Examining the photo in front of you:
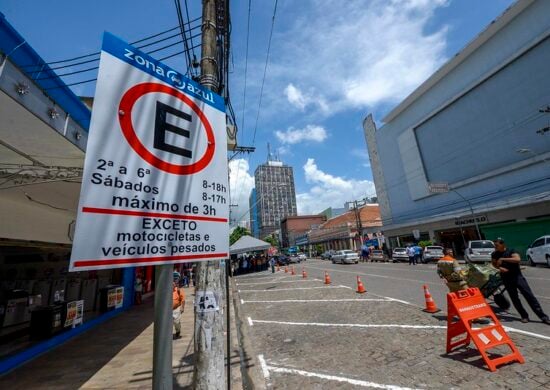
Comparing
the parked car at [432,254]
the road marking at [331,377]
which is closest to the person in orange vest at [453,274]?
the road marking at [331,377]

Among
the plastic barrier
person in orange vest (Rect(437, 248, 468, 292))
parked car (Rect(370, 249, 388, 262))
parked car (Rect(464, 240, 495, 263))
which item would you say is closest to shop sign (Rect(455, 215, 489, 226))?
parked car (Rect(464, 240, 495, 263))

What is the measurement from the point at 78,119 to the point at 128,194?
4.63 metres

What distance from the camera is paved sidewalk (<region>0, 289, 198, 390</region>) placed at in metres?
4.73

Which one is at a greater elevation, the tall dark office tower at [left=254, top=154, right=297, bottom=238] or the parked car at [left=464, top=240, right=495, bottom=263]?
the tall dark office tower at [left=254, top=154, right=297, bottom=238]

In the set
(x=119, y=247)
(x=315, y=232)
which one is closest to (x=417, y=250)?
(x=119, y=247)

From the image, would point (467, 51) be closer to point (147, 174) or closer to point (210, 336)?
point (210, 336)

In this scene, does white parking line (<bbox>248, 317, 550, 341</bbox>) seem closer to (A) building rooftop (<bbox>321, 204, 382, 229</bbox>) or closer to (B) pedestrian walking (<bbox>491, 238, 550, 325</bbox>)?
(B) pedestrian walking (<bbox>491, 238, 550, 325</bbox>)

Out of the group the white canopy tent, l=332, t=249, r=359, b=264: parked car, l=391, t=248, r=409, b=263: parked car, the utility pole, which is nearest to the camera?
the utility pole

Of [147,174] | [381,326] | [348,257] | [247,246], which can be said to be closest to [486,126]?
[348,257]

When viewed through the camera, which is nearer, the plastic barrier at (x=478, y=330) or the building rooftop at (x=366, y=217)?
the plastic barrier at (x=478, y=330)

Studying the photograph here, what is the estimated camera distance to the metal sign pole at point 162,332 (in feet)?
4.97

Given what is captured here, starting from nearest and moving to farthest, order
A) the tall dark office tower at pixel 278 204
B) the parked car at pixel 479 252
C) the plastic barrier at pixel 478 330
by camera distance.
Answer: the plastic barrier at pixel 478 330
the parked car at pixel 479 252
the tall dark office tower at pixel 278 204

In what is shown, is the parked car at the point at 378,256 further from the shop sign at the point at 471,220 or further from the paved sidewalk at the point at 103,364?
the paved sidewalk at the point at 103,364

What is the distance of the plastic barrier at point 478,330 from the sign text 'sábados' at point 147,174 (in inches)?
175
